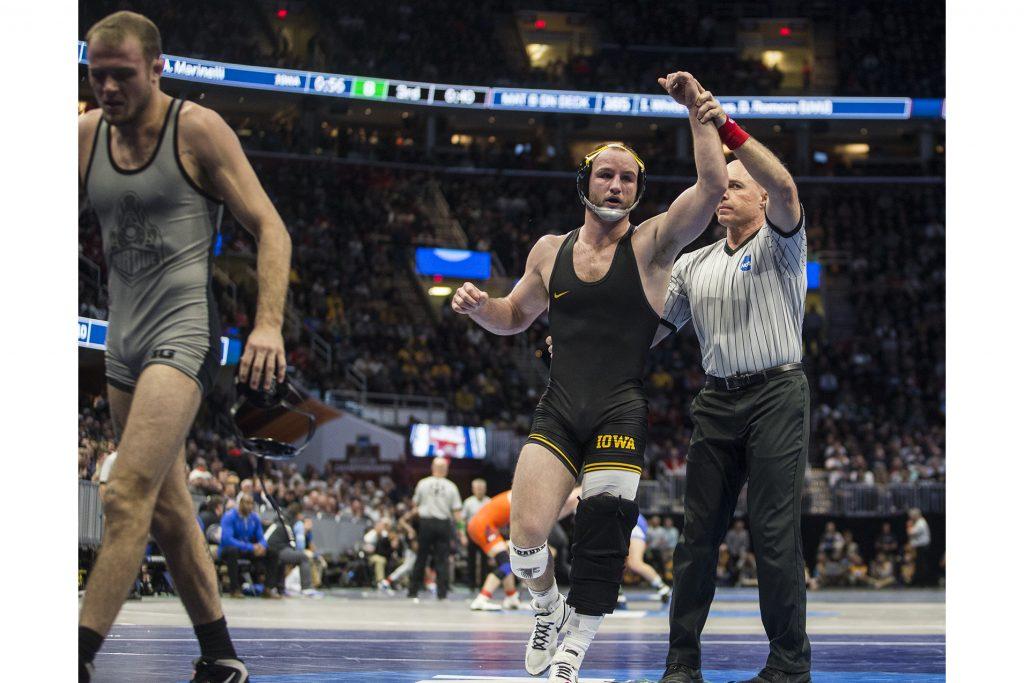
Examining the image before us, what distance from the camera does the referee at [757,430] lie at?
4840mm

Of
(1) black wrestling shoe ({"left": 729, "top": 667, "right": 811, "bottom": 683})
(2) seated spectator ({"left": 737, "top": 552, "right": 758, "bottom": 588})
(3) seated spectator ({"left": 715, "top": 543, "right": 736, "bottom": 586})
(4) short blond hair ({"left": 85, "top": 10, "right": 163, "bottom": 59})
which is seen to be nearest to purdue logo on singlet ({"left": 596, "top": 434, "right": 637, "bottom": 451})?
(1) black wrestling shoe ({"left": 729, "top": 667, "right": 811, "bottom": 683})

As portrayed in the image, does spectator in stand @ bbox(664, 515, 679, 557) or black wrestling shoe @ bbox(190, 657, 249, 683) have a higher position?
black wrestling shoe @ bbox(190, 657, 249, 683)

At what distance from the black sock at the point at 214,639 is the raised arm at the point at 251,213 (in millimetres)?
950

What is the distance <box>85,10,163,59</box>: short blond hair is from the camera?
3879mm

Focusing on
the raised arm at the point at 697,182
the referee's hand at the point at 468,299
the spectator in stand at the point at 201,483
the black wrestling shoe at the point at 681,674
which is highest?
the raised arm at the point at 697,182

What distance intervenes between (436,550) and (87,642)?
1221 cm

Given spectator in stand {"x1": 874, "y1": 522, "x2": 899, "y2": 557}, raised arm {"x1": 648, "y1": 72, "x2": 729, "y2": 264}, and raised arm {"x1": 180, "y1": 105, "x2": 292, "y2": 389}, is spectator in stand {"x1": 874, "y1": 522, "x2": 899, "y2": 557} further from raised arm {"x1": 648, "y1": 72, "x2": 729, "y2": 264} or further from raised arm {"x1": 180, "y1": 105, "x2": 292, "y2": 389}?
raised arm {"x1": 180, "y1": 105, "x2": 292, "y2": 389}

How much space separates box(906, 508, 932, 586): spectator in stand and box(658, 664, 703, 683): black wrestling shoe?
17.2 m

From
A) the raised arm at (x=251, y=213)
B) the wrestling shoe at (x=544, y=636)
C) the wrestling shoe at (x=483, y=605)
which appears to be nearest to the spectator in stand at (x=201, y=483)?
the wrestling shoe at (x=483, y=605)

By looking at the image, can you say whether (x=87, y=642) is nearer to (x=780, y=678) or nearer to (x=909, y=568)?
(x=780, y=678)

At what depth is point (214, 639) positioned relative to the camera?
4266 millimetres

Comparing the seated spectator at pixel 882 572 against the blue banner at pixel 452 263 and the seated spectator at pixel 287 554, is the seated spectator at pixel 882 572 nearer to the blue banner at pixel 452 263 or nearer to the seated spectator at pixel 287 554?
the seated spectator at pixel 287 554
